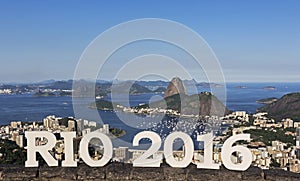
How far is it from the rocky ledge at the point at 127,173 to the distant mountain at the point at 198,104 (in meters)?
1.69

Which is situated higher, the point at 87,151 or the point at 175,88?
the point at 175,88

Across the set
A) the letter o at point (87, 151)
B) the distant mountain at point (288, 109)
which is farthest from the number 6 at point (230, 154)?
the distant mountain at point (288, 109)

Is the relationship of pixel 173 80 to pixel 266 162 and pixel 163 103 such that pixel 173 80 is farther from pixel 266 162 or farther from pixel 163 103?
pixel 266 162

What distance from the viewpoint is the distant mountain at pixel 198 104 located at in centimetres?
553

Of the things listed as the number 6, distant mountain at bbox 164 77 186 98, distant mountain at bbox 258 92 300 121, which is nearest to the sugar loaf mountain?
distant mountain at bbox 164 77 186 98

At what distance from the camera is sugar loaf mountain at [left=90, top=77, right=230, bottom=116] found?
18.3ft

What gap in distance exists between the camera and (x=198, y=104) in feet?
18.5

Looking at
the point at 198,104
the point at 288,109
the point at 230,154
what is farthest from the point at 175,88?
the point at 288,109

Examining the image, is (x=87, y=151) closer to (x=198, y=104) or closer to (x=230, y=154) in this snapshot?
(x=230, y=154)

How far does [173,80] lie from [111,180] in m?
2.94

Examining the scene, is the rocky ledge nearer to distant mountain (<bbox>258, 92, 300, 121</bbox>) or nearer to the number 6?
the number 6

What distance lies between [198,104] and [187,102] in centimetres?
28

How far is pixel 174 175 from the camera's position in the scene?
370 cm

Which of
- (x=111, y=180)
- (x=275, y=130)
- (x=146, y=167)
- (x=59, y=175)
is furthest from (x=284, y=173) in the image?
(x=275, y=130)
